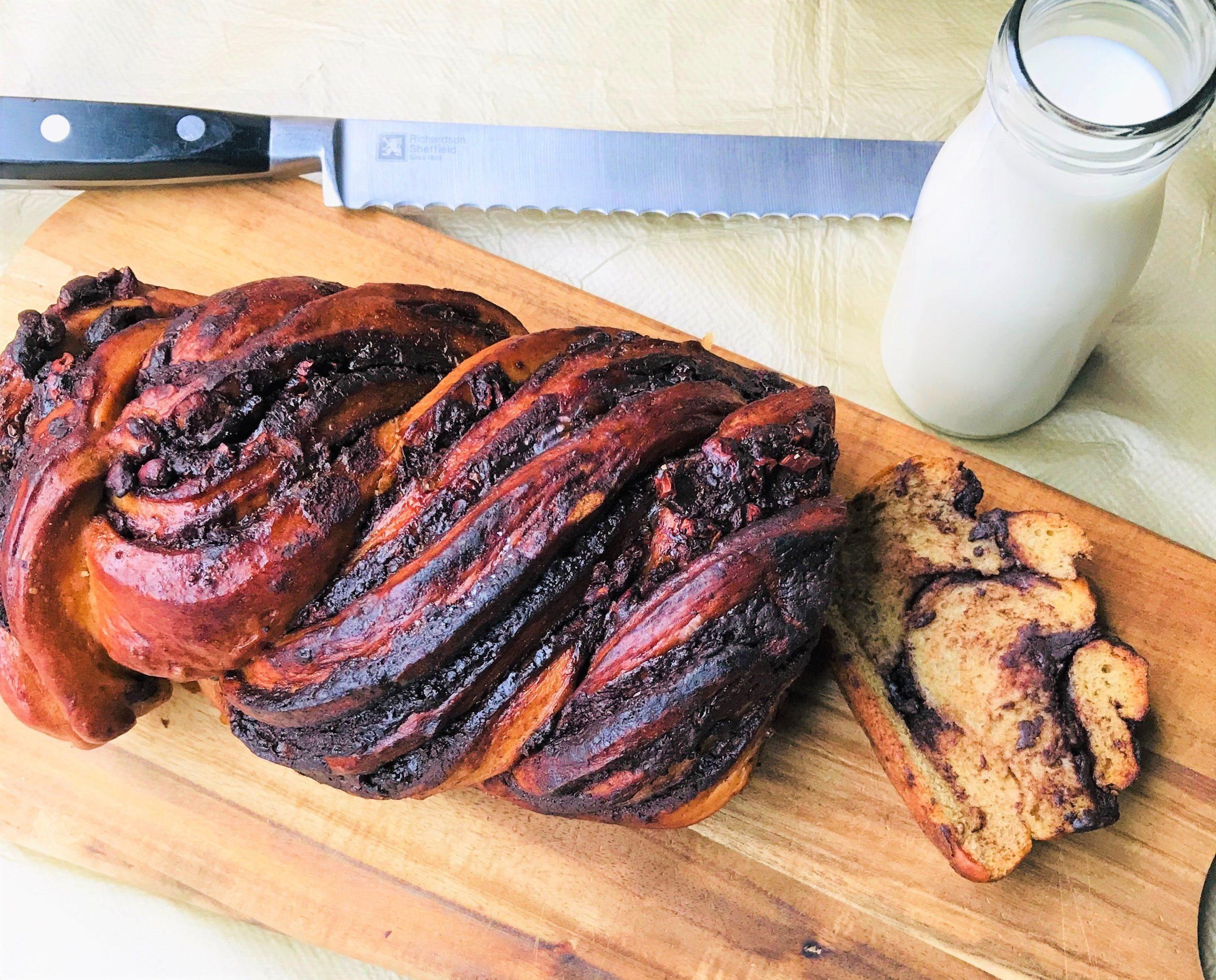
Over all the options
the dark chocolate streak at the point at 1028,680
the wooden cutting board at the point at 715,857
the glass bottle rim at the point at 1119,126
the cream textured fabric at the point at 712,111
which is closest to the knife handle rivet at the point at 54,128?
the cream textured fabric at the point at 712,111

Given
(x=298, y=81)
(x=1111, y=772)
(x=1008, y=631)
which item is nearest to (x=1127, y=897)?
(x=1111, y=772)

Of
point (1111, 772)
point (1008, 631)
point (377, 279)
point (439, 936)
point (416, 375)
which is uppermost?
point (416, 375)

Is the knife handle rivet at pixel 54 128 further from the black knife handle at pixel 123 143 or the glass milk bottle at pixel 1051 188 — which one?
the glass milk bottle at pixel 1051 188

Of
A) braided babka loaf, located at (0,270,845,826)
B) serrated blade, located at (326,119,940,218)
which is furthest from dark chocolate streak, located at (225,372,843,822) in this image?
serrated blade, located at (326,119,940,218)

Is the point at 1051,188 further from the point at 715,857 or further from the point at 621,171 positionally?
the point at 715,857

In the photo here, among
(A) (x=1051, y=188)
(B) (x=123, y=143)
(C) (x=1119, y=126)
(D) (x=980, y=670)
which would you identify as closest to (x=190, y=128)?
(B) (x=123, y=143)

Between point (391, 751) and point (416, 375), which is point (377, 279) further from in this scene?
point (391, 751)

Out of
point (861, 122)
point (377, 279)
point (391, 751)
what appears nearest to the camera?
point (391, 751)
